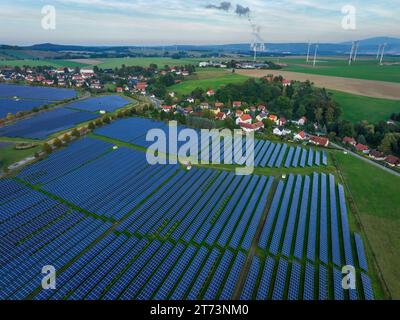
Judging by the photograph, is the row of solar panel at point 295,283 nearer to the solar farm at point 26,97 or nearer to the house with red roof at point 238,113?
the house with red roof at point 238,113

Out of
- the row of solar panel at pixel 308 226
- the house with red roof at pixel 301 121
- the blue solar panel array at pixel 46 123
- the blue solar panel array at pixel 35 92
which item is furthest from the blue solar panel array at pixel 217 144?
the blue solar panel array at pixel 35 92

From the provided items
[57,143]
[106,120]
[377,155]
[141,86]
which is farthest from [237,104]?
[57,143]

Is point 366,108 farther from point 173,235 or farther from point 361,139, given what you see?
point 173,235

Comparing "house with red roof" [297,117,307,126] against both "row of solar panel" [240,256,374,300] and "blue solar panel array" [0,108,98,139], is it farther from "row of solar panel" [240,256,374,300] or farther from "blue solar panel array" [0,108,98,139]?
"row of solar panel" [240,256,374,300]

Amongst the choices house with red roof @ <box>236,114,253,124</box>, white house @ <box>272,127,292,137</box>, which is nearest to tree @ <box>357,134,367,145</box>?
white house @ <box>272,127,292,137</box>

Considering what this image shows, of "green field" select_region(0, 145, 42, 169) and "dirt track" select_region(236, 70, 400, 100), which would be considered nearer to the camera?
"green field" select_region(0, 145, 42, 169)

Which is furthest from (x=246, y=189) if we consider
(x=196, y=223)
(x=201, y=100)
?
(x=201, y=100)
